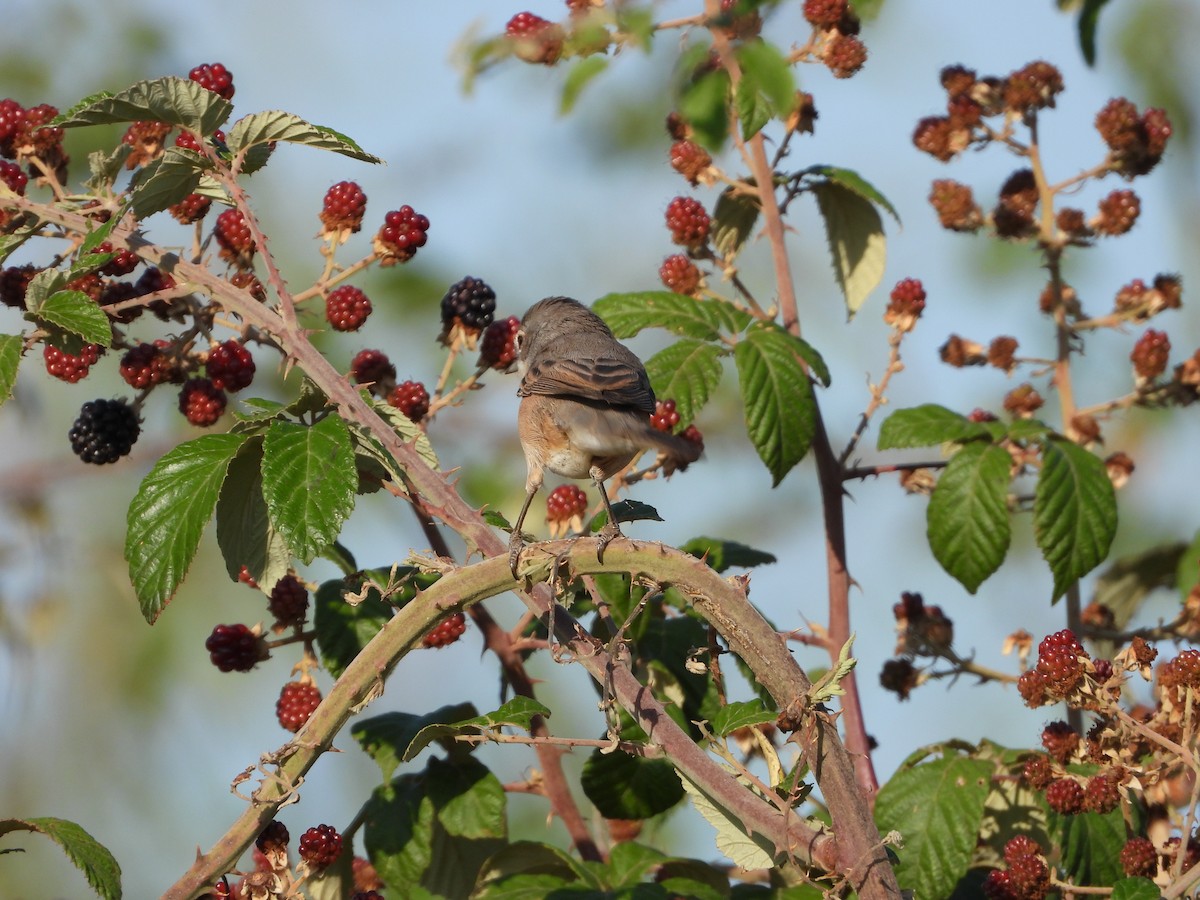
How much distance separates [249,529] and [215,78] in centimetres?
102

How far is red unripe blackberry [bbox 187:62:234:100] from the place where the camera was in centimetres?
304

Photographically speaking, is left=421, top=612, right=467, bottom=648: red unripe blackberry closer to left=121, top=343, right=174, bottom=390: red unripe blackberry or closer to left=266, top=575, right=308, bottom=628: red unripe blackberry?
left=266, top=575, right=308, bottom=628: red unripe blackberry

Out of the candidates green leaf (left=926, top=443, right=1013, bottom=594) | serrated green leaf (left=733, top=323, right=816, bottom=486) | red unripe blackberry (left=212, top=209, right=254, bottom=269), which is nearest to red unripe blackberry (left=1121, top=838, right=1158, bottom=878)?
green leaf (left=926, top=443, right=1013, bottom=594)

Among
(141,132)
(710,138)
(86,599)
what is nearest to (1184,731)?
(710,138)

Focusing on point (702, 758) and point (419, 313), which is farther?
point (419, 313)

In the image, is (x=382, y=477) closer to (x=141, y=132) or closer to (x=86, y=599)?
(x=141, y=132)

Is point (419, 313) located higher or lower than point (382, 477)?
higher

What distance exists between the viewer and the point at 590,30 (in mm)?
1953

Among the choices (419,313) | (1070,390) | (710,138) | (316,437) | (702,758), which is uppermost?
(419,313)

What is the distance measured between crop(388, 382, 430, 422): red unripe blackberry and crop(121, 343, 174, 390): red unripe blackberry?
0.49 meters

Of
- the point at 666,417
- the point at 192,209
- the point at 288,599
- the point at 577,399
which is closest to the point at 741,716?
the point at 288,599

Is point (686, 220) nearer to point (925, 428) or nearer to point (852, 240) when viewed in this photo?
point (852, 240)

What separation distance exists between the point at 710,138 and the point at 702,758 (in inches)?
37.3

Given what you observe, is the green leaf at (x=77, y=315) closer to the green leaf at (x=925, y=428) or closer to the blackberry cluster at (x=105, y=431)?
the blackberry cluster at (x=105, y=431)
